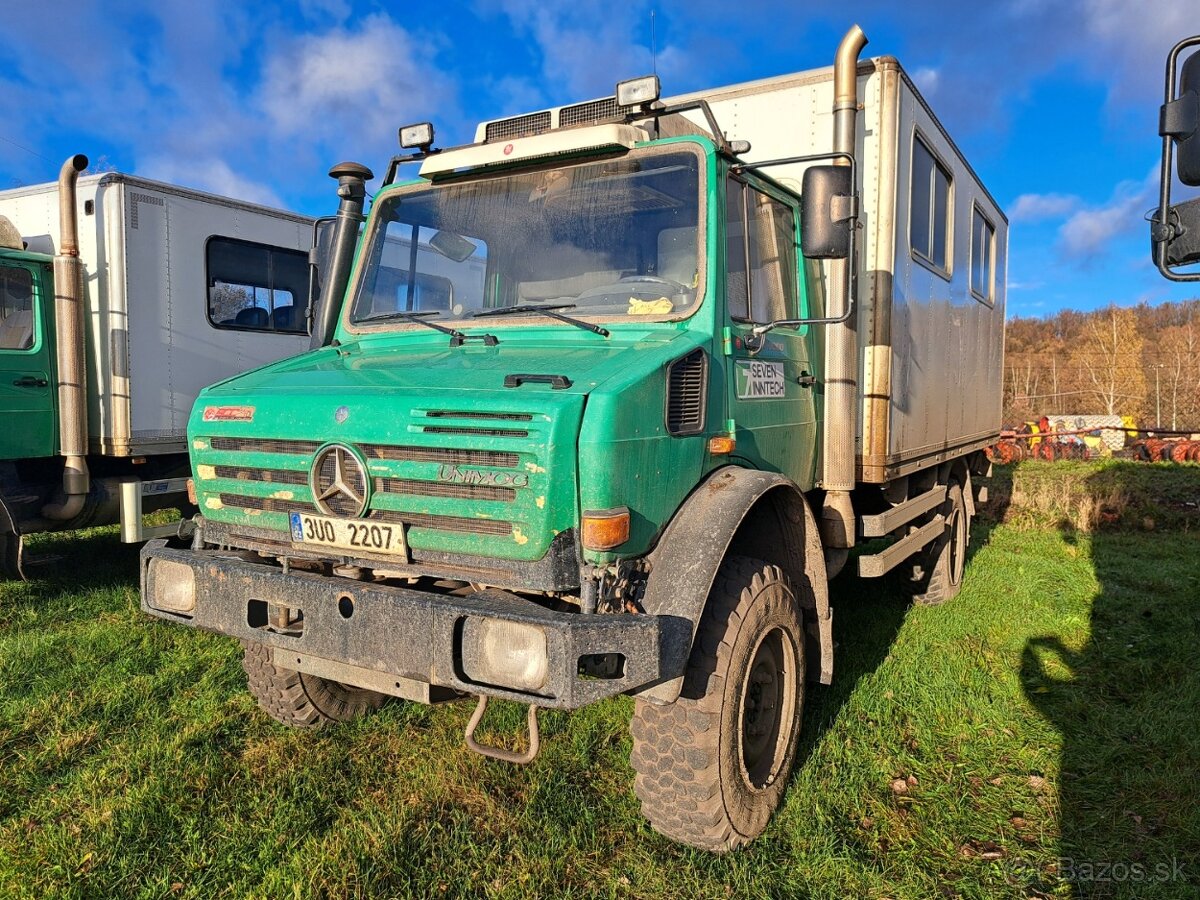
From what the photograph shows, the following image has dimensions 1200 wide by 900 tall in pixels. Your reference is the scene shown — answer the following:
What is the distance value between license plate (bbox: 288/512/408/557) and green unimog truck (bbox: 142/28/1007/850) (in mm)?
12

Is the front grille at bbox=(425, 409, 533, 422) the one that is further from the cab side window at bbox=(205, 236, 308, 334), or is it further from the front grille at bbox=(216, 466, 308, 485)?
the cab side window at bbox=(205, 236, 308, 334)

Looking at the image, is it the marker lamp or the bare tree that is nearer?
the marker lamp

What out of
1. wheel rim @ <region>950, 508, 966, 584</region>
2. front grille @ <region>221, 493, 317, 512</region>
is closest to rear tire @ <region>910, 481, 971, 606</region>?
wheel rim @ <region>950, 508, 966, 584</region>

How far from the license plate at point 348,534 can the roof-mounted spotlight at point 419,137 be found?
2119 mm

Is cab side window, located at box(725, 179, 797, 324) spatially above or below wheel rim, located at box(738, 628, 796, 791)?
above

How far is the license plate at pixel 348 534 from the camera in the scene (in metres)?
2.85

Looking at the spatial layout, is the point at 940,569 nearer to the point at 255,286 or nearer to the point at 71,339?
the point at 255,286

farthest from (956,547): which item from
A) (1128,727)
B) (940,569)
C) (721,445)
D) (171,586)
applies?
(171,586)

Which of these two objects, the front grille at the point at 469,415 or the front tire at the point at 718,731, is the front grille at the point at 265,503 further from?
the front tire at the point at 718,731

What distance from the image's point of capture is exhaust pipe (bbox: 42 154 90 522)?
646 centimetres

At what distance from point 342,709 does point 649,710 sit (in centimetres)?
189

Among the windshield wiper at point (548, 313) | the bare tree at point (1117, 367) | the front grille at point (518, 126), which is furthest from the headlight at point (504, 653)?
the bare tree at point (1117, 367)

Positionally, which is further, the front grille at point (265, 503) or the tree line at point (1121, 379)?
→ the tree line at point (1121, 379)

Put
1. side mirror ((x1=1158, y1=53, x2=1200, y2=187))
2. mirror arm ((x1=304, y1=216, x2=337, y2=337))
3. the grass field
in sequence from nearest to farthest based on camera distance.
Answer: side mirror ((x1=1158, y1=53, x2=1200, y2=187)) → the grass field → mirror arm ((x1=304, y1=216, x2=337, y2=337))
